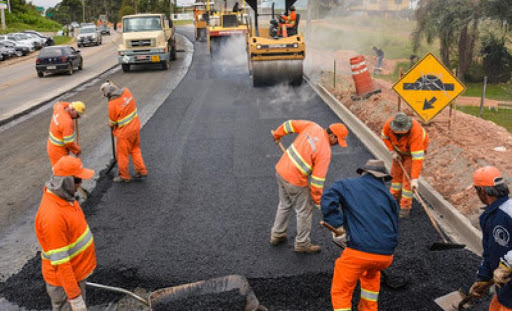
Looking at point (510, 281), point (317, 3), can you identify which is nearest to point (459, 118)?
point (510, 281)

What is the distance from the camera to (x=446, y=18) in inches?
879

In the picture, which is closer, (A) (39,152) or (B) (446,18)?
(A) (39,152)

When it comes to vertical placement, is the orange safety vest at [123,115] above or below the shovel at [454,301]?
above

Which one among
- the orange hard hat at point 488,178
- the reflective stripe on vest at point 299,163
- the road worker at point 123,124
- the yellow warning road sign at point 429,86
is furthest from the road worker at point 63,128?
the yellow warning road sign at point 429,86

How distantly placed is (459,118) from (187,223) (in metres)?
7.79

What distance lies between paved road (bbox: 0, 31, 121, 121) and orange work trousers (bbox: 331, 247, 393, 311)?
1278 centimetres

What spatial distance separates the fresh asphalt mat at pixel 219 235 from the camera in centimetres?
522

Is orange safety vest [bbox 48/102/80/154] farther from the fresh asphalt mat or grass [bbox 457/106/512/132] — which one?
grass [bbox 457/106/512/132]

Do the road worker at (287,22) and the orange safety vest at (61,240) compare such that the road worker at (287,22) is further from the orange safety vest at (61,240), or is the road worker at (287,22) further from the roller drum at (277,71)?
the orange safety vest at (61,240)

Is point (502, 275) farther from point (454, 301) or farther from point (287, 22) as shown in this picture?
point (287, 22)

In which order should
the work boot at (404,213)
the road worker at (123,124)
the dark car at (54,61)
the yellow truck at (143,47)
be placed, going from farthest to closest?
the dark car at (54,61) < the yellow truck at (143,47) < the road worker at (123,124) < the work boot at (404,213)

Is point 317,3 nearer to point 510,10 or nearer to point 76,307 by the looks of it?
point 510,10

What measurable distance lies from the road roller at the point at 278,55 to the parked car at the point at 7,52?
898 inches

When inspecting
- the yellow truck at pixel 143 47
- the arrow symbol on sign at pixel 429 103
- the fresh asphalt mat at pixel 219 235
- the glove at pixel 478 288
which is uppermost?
the yellow truck at pixel 143 47
